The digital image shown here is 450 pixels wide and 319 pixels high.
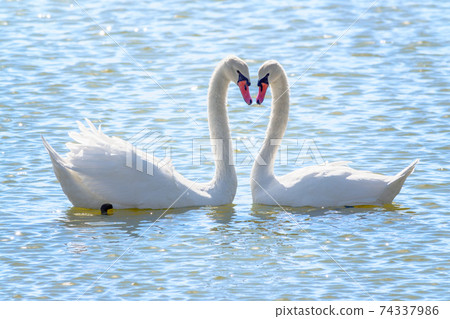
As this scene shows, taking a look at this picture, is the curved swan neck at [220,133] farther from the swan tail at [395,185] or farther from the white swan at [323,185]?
the swan tail at [395,185]

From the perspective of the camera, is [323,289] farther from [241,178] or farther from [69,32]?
[69,32]

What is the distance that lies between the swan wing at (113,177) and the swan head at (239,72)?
1.47m

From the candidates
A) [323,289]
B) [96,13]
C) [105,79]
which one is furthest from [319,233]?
[96,13]

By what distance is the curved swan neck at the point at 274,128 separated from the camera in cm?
1241

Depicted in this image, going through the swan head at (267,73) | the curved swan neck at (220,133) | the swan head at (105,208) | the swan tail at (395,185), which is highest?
the swan head at (267,73)

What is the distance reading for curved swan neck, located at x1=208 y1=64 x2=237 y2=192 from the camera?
40.3ft

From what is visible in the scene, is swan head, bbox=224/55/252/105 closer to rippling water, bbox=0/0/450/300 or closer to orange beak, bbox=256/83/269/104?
orange beak, bbox=256/83/269/104

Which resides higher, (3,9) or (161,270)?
(3,9)

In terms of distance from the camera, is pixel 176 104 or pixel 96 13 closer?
pixel 176 104

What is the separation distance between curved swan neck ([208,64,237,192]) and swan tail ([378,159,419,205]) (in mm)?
1962

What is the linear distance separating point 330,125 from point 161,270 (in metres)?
6.30

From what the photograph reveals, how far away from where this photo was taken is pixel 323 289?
920cm
